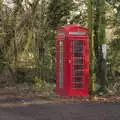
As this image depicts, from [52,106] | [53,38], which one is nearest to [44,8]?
[53,38]

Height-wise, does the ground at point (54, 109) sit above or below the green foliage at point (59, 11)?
below

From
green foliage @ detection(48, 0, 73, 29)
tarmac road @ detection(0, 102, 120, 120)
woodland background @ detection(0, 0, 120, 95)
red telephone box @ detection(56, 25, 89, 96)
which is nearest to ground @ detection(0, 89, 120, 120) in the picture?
tarmac road @ detection(0, 102, 120, 120)

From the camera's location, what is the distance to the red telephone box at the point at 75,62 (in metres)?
13.9

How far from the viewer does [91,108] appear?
467 inches

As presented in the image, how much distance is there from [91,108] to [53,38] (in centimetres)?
718

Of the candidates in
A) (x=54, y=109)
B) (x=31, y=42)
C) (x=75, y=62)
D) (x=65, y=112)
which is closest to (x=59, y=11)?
(x=31, y=42)

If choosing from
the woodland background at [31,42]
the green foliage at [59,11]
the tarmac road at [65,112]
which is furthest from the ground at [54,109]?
the green foliage at [59,11]

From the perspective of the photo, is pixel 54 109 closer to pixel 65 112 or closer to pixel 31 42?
pixel 65 112

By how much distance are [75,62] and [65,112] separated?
3130mm

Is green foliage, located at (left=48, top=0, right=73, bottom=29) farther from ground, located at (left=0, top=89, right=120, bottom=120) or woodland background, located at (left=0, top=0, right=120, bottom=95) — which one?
ground, located at (left=0, top=89, right=120, bottom=120)

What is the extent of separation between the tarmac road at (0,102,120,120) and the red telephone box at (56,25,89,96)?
1328 millimetres

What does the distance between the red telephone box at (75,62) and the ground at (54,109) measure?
1.88ft

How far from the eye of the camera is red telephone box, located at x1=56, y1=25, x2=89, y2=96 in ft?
45.8

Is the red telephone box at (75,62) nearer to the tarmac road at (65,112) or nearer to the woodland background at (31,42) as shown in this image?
the tarmac road at (65,112)
